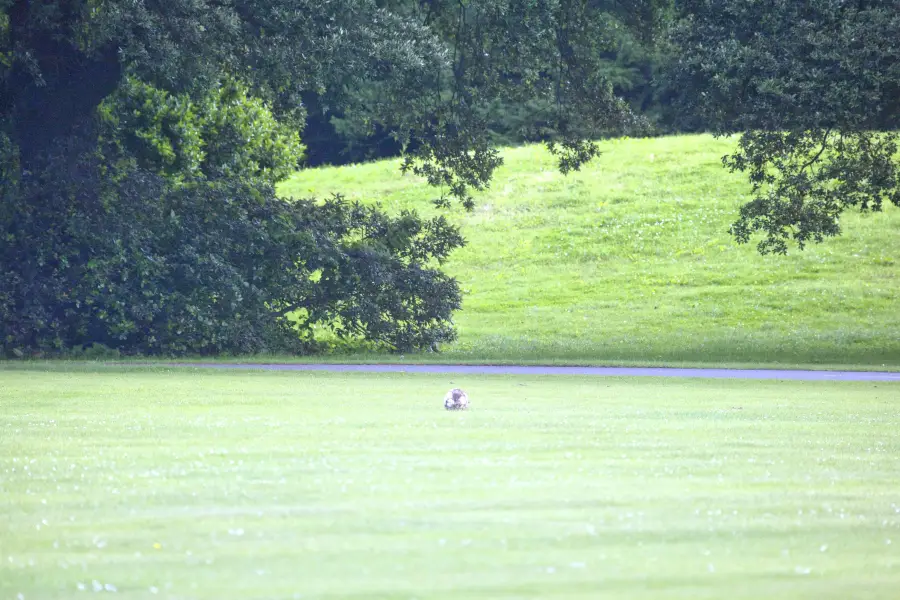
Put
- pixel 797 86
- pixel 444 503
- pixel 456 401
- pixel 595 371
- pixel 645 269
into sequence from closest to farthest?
pixel 444 503
pixel 456 401
pixel 595 371
pixel 797 86
pixel 645 269

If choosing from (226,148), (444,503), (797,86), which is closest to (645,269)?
(226,148)

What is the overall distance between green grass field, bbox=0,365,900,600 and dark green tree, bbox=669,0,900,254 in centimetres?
1293

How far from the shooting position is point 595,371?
2430cm

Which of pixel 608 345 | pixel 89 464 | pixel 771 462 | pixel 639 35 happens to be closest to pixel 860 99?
pixel 639 35

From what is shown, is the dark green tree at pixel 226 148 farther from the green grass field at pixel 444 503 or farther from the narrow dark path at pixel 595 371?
the green grass field at pixel 444 503

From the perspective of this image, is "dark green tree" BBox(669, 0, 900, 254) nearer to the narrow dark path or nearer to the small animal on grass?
the narrow dark path

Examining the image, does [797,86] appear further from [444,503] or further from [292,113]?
[444,503]

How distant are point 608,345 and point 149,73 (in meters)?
15.8

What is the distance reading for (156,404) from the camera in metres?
14.4

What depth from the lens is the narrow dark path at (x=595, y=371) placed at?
23047 mm

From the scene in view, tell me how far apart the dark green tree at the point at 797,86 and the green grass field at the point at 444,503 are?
12929 mm

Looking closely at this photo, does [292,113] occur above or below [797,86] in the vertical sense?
above

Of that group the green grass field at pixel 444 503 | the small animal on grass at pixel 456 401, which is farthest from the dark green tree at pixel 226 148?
the green grass field at pixel 444 503

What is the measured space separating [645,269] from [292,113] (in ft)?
57.7
